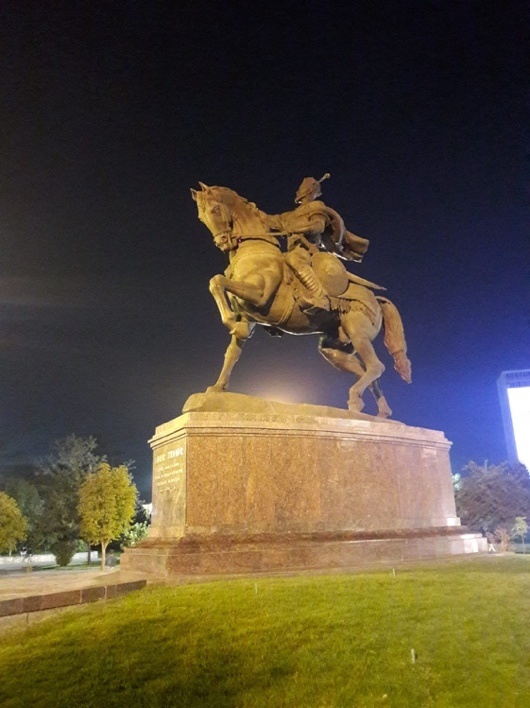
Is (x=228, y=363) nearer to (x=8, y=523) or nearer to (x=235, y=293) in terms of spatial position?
(x=235, y=293)

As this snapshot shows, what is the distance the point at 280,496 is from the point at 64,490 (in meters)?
42.2

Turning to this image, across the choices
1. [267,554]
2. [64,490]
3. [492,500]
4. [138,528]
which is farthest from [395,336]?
[64,490]

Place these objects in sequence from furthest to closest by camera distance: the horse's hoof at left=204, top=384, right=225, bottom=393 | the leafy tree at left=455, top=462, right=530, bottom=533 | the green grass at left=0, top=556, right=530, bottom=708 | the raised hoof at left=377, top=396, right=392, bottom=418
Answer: the leafy tree at left=455, top=462, right=530, bottom=533, the raised hoof at left=377, top=396, right=392, bottom=418, the horse's hoof at left=204, top=384, right=225, bottom=393, the green grass at left=0, top=556, right=530, bottom=708

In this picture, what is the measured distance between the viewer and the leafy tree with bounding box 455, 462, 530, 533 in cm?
4028

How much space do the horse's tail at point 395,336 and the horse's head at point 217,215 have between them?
363 centimetres

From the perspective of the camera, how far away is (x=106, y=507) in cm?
3734

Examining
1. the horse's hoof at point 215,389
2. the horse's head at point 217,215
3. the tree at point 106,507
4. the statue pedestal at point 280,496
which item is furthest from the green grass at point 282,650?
the tree at point 106,507

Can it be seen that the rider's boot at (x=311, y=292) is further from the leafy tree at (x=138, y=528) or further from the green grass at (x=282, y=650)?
the leafy tree at (x=138, y=528)

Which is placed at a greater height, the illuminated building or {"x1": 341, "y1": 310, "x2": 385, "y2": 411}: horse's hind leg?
the illuminated building

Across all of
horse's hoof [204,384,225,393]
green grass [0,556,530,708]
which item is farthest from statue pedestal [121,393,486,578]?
green grass [0,556,530,708]

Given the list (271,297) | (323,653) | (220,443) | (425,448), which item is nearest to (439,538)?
(425,448)

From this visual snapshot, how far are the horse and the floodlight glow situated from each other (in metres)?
74.8

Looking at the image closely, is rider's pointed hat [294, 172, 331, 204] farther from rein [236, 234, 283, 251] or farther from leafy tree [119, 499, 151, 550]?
leafy tree [119, 499, 151, 550]

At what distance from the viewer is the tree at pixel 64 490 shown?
148 feet
